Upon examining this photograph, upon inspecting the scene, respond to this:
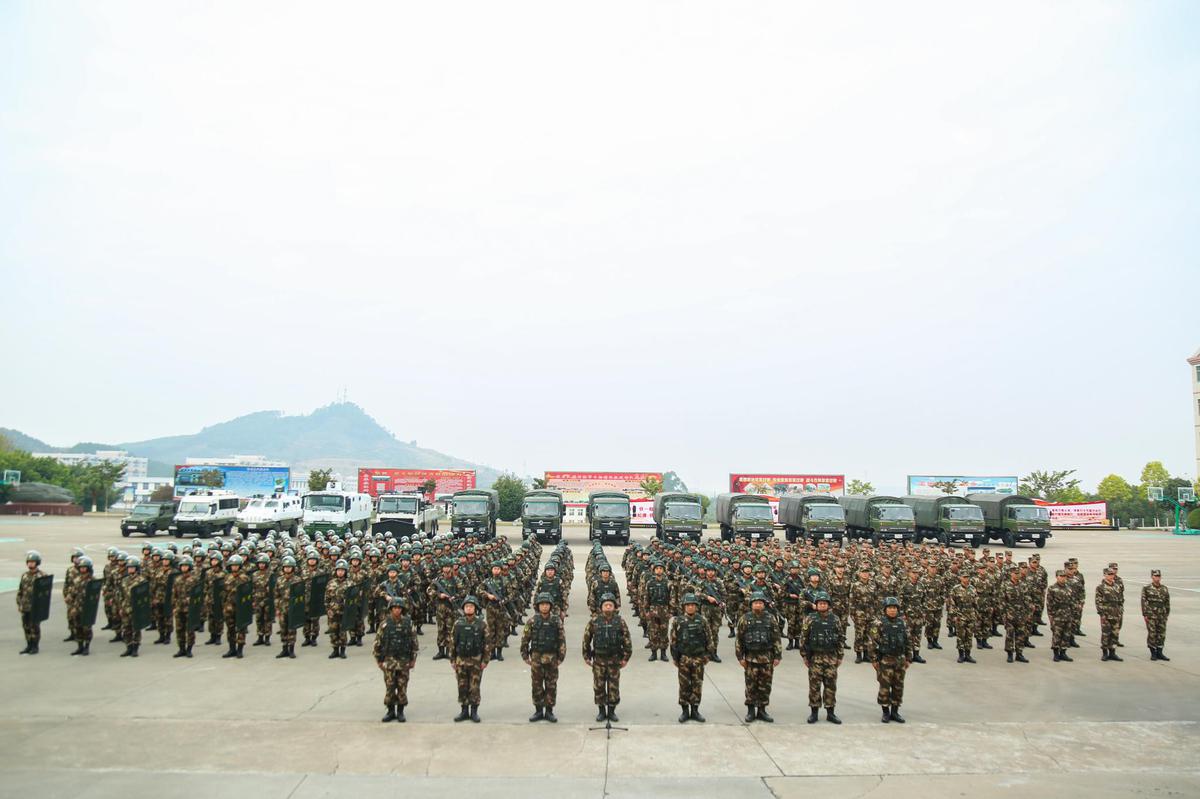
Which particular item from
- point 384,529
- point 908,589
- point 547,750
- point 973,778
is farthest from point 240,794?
point 384,529

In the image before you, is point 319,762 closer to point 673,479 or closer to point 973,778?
point 973,778

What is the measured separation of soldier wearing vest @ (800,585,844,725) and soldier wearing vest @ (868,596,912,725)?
18.7 inches

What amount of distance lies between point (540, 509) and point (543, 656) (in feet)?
90.6

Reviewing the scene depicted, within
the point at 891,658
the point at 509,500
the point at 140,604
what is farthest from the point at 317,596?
the point at 509,500

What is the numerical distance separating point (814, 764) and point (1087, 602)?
52.9ft

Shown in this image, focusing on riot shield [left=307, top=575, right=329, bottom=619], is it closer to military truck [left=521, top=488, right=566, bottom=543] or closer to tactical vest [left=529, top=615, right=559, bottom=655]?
tactical vest [left=529, top=615, right=559, bottom=655]

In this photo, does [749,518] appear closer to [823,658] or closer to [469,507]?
[469,507]

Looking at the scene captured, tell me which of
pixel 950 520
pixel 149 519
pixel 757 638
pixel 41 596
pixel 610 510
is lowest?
pixel 149 519

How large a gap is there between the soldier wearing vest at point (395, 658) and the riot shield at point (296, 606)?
4276 mm

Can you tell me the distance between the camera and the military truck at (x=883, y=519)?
38312 mm

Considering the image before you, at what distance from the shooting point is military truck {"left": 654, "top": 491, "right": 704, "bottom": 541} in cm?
3703

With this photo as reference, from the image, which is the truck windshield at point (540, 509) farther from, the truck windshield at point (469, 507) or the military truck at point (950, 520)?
the military truck at point (950, 520)

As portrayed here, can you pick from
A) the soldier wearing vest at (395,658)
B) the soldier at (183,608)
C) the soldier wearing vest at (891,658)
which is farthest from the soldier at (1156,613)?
the soldier at (183,608)

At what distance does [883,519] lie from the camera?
38.8 meters
